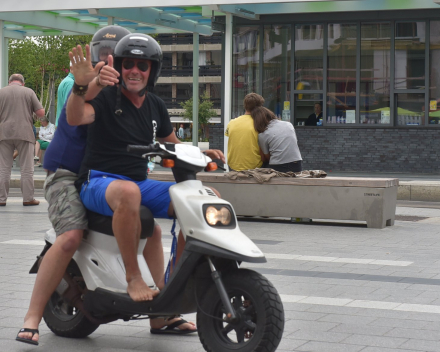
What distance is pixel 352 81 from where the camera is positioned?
858 inches

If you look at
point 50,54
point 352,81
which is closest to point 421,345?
point 352,81

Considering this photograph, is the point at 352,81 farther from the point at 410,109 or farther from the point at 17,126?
the point at 17,126

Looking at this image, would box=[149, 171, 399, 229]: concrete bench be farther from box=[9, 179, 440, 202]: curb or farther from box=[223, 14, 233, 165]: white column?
box=[223, 14, 233, 165]: white column

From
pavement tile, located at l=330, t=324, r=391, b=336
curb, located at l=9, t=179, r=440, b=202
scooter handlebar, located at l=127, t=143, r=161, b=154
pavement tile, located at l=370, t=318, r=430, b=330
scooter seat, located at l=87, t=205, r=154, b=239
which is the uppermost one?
scooter handlebar, located at l=127, t=143, r=161, b=154

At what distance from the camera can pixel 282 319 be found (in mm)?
3848

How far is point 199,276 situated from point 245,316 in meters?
0.31

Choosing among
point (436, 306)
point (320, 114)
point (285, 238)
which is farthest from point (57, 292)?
point (320, 114)

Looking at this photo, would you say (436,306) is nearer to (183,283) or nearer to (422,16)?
(183,283)

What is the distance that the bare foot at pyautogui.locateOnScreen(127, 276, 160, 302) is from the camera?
4164 mm

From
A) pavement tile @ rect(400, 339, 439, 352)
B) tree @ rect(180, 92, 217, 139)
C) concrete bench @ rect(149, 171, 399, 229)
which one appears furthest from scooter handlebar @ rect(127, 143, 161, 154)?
tree @ rect(180, 92, 217, 139)

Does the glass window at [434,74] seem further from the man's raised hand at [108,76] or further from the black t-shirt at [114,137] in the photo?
the man's raised hand at [108,76]

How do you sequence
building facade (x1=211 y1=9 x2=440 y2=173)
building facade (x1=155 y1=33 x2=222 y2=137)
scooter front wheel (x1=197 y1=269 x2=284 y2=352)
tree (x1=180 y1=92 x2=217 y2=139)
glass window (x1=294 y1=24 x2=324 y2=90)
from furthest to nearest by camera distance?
1. building facade (x1=155 y1=33 x2=222 y2=137)
2. tree (x1=180 y1=92 x2=217 y2=139)
3. glass window (x1=294 y1=24 x2=324 y2=90)
4. building facade (x1=211 y1=9 x2=440 y2=173)
5. scooter front wheel (x1=197 y1=269 x2=284 y2=352)

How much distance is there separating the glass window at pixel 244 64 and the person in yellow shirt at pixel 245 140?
11.9 metres

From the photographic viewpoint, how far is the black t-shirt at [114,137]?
4.41m
